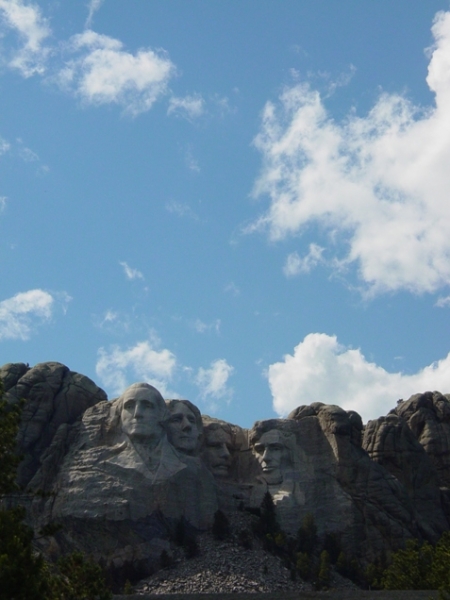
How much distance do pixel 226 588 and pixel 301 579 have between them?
Result: 14.2 ft

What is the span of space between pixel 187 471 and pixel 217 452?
15.6ft

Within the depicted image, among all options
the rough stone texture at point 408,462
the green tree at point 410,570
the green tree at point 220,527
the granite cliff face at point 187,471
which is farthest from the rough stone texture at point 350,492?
the green tree at point 220,527

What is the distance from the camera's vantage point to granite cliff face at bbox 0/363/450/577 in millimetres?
52750

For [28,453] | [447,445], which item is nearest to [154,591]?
[28,453]

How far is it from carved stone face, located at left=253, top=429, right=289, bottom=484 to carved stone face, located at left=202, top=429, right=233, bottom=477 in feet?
5.87

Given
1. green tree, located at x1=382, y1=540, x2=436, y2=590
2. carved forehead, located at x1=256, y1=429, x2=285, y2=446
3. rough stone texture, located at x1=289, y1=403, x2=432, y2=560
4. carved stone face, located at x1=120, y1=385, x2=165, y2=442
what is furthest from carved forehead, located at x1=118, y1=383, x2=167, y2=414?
green tree, located at x1=382, y1=540, x2=436, y2=590

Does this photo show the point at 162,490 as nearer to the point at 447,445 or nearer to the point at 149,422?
the point at 149,422

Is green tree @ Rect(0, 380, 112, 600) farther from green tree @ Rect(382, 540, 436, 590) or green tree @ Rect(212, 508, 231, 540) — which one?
green tree @ Rect(212, 508, 231, 540)

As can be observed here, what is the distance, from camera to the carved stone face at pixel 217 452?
59531 mm

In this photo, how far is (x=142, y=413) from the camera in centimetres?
5619

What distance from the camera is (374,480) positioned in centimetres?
5828

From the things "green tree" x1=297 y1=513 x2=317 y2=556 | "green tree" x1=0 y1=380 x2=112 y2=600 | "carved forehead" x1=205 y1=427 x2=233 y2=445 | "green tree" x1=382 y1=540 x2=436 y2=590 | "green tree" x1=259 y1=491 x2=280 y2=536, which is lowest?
"green tree" x1=0 y1=380 x2=112 y2=600

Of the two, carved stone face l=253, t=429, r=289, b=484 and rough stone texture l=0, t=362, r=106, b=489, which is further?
carved stone face l=253, t=429, r=289, b=484

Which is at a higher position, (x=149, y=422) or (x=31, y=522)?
(x=149, y=422)
